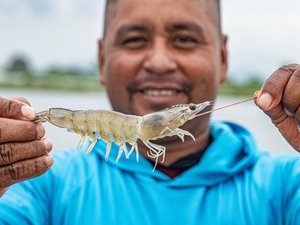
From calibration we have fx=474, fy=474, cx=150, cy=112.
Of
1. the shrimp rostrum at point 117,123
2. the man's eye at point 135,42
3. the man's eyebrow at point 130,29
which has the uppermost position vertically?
the man's eyebrow at point 130,29

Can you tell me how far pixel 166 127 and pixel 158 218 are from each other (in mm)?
764

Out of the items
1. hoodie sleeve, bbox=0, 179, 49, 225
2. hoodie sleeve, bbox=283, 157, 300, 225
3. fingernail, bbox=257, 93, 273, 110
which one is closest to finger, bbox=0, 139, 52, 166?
hoodie sleeve, bbox=0, 179, 49, 225

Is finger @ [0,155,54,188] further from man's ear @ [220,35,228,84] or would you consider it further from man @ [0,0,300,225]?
man's ear @ [220,35,228,84]

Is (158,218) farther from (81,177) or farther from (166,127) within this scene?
(166,127)

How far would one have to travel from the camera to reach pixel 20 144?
171cm

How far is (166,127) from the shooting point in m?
1.82

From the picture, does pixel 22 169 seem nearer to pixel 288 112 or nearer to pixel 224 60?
pixel 288 112

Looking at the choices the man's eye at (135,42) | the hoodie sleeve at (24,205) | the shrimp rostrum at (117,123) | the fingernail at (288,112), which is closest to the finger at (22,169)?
the shrimp rostrum at (117,123)

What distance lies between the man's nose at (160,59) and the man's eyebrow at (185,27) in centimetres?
9

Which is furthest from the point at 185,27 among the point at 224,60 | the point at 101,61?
the point at 101,61

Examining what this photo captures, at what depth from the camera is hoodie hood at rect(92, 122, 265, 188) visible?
258cm

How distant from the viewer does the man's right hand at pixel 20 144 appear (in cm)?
168

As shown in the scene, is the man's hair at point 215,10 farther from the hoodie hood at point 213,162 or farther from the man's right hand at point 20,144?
the man's right hand at point 20,144

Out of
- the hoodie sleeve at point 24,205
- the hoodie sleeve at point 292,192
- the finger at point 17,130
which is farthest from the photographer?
the hoodie sleeve at point 292,192
